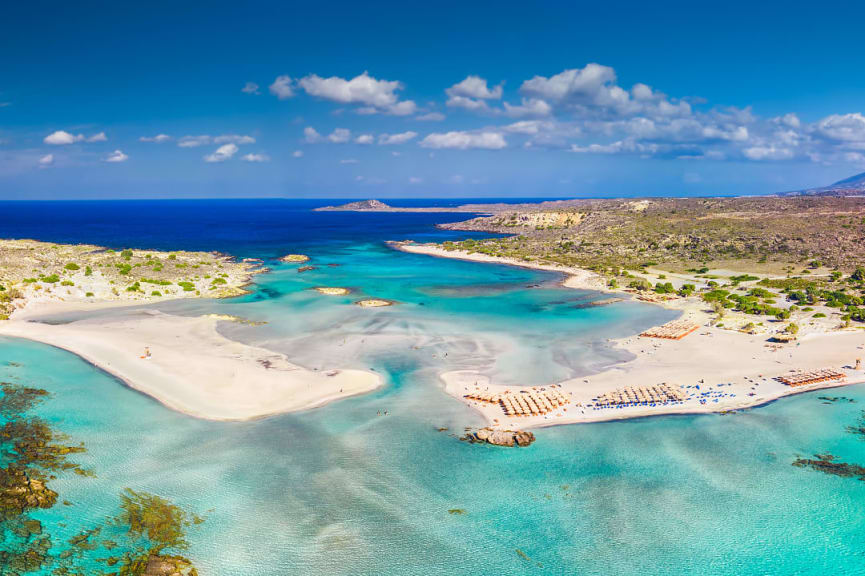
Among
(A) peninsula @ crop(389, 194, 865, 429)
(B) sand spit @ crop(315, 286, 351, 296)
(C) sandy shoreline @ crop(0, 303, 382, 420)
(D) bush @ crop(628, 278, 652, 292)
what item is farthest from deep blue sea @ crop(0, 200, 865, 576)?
(D) bush @ crop(628, 278, 652, 292)

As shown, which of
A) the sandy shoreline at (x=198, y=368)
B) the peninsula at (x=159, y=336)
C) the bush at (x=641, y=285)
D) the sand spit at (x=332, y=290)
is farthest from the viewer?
the bush at (x=641, y=285)

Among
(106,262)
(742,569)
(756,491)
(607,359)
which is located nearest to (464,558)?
(742,569)

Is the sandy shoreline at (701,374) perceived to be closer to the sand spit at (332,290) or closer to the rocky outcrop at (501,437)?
the rocky outcrop at (501,437)

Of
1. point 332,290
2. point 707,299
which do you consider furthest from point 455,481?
point 707,299

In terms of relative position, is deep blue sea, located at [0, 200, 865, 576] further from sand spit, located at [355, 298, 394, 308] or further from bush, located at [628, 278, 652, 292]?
bush, located at [628, 278, 652, 292]

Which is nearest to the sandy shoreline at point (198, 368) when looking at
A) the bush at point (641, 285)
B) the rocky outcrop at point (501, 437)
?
the rocky outcrop at point (501, 437)

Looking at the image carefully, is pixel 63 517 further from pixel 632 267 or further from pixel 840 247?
pixel 840 247
